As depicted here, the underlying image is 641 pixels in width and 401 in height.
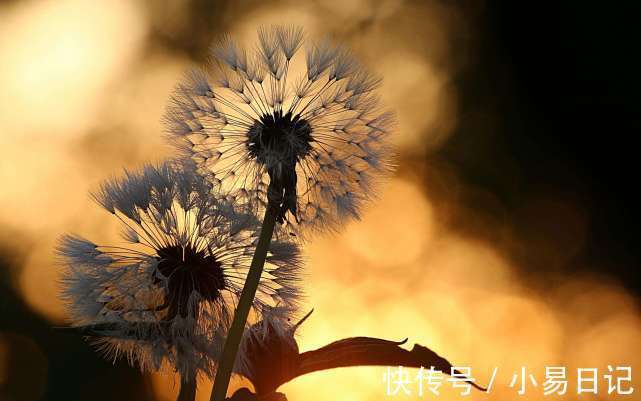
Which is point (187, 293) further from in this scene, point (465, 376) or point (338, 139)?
point (465, 376)

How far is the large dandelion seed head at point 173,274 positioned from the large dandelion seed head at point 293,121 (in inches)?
4.7

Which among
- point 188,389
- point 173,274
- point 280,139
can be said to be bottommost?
point 188,389

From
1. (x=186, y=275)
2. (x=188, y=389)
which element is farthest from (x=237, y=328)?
(x=186, y=275)

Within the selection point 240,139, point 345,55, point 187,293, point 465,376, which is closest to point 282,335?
point 187,293

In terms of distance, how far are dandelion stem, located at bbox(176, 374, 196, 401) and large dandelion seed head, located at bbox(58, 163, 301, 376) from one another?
0.21ft

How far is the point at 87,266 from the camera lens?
2.59 metres

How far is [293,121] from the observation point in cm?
238

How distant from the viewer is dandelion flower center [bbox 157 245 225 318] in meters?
2.34

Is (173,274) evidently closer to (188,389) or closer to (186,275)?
(186,275)

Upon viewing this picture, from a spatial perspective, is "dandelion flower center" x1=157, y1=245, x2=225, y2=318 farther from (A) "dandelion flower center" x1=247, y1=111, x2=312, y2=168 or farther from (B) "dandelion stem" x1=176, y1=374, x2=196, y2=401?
(A) "dandelion flower center" x1=247, y1=111, x2=312, y2=168

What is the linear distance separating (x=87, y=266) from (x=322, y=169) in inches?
33.0

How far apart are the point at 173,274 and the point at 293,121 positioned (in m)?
0.59

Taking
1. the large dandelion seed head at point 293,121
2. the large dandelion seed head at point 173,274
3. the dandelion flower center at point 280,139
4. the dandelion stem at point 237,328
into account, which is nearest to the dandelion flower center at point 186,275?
the large dandelion seed head at point 173,274

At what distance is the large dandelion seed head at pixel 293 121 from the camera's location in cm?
243
